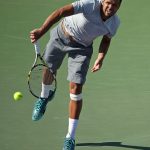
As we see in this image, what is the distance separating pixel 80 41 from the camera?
6.06m

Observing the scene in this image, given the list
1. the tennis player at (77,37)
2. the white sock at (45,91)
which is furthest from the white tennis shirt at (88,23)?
the white sock at (45,91)

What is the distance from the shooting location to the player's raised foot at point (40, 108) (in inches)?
252

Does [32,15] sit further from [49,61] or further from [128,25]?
[49,61]

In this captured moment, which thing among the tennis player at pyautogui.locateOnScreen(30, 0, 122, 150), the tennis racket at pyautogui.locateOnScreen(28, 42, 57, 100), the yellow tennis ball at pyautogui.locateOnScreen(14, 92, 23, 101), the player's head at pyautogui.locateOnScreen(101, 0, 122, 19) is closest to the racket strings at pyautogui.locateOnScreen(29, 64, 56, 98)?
the tennis racket at pyautogui.locateOnScreen(28, 42, 57, 100)

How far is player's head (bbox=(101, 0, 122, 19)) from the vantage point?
5.70 metres

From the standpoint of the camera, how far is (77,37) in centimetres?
605

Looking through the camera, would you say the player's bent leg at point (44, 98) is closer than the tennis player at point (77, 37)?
No

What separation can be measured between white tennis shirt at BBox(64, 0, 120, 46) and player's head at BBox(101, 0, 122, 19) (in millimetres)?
49

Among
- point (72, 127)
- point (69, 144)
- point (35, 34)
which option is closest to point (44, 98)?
point (72, 127)

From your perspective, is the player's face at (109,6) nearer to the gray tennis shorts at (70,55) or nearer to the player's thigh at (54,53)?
the gray tennis shorts at (70,55)

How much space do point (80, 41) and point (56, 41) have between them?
0.33 m

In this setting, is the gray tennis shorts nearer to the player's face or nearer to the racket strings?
the racket strings

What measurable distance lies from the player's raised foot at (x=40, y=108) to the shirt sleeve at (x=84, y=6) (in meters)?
1.14

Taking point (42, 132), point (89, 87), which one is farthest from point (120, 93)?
point (42, 132)
